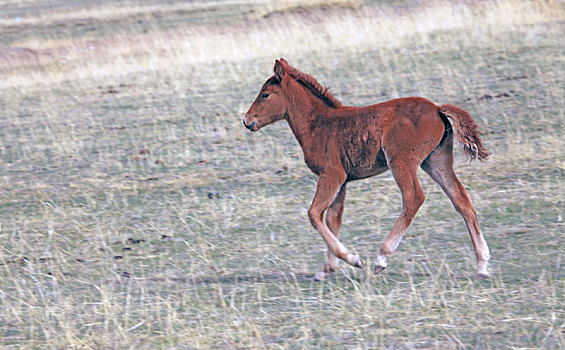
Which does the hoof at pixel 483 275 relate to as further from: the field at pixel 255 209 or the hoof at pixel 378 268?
the hoof at pixel 378 268

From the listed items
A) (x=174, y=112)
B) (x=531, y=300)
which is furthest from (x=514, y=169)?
(x=174, y=112)

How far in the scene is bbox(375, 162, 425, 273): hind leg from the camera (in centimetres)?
617

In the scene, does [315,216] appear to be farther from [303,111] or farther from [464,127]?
[464,127]

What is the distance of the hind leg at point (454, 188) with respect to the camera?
6.33m

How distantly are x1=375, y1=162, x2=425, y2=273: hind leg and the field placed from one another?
0.26m

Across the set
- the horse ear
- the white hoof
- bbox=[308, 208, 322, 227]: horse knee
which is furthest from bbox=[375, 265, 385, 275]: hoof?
the horse ear

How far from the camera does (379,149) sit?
6.41 m

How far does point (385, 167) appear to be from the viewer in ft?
21.5

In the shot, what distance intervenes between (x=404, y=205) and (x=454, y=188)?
1.65 ft

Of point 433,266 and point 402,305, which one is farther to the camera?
point 433,266

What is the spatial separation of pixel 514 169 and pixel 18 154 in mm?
7022

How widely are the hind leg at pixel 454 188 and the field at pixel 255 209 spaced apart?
279mm

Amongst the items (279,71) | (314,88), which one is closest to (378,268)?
(314,88)

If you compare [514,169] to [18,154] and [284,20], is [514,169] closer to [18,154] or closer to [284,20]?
[18,154]
